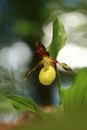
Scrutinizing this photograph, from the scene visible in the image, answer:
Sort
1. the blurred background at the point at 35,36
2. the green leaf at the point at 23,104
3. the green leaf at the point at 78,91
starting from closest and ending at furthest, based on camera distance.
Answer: the green leaf at the point at 78,91, the green leaf at the point at 23,104, the blurred background at the point at 35,36

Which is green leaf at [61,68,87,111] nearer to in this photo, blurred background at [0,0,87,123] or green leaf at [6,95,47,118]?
green leaf at [6,95,47,118]

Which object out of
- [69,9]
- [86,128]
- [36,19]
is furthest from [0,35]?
[86,128]

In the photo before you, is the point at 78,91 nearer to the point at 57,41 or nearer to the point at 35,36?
the point at 57,41

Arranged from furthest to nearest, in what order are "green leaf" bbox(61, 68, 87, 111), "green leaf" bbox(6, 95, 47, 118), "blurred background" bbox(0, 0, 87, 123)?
"blurred background" bbox(0, 0, 87, 123)
"green leaf" bbox(6, 95, 47, 118)
"green leaf" bbox(61, 68, 87, 111)

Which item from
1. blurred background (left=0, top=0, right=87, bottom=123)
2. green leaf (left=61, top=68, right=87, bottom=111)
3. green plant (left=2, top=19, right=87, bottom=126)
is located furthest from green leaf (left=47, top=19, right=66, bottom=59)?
blurred background (left=0, top=0, right=87, bottom=123)

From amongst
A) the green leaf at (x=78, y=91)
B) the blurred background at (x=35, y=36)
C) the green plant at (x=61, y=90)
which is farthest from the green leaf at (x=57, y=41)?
the blurred background at (x=35, y=36)

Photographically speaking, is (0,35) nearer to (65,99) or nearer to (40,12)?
(40,12)

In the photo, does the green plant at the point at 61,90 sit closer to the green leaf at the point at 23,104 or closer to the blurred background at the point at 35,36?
the green leaf at the point at 23,104

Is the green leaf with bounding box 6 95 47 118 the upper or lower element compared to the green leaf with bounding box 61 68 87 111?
lower

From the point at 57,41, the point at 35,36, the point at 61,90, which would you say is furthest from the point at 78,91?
the point at 35,36
